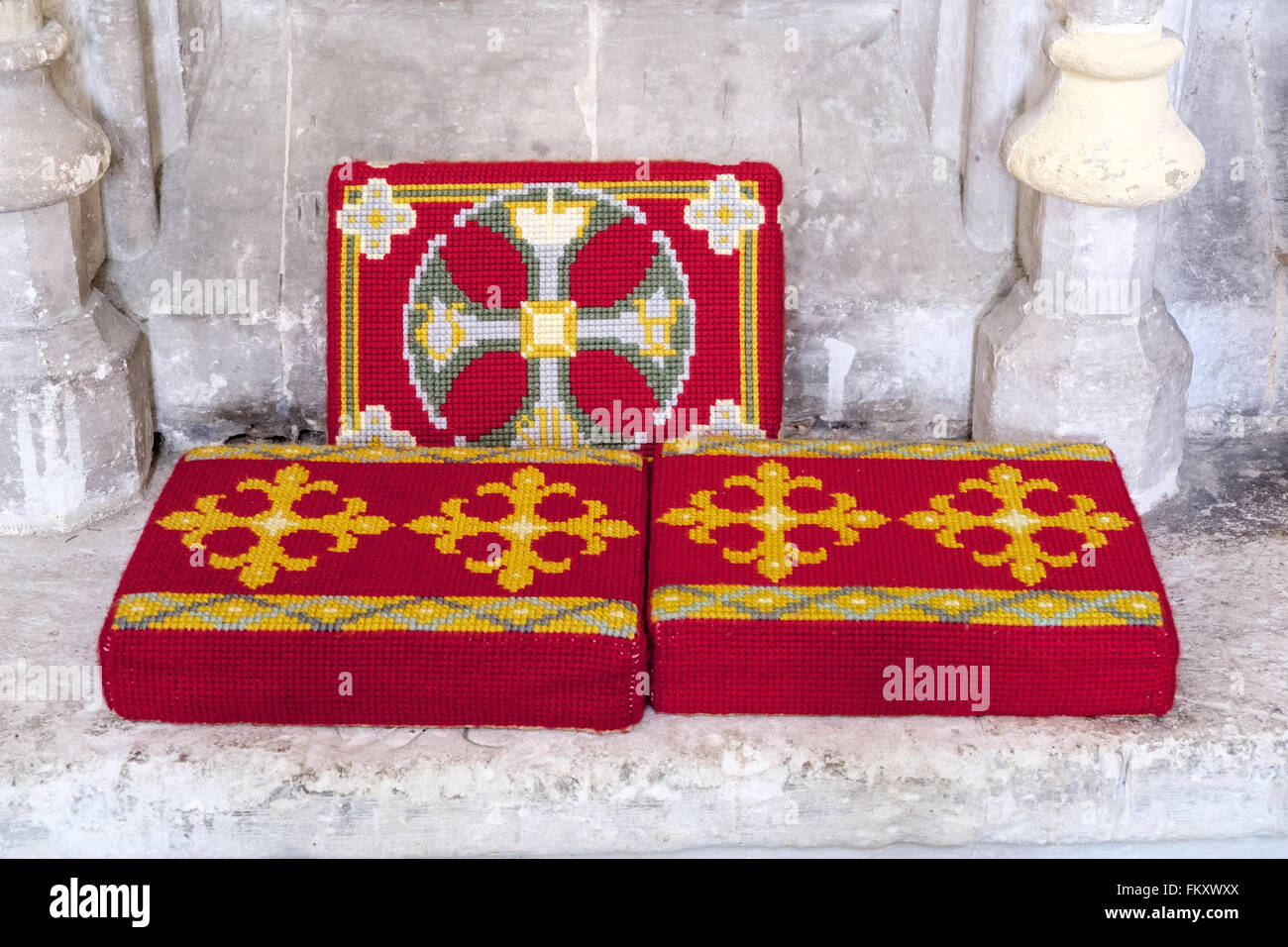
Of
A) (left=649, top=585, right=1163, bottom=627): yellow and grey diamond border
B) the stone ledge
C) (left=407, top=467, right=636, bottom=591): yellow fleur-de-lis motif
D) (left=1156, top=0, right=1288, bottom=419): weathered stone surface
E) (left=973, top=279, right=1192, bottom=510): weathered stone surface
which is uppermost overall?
(left=1156, top=0, right=1288, bottom=419): weathered stone surface

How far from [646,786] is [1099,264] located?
1309 millimetres

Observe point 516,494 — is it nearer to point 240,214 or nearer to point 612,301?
point 612,301

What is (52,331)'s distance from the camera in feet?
11.8

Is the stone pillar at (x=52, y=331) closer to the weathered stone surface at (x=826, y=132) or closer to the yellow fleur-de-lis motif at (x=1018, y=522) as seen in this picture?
the weathered stone surface at (x=826, y=132)

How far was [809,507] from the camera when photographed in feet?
11.0

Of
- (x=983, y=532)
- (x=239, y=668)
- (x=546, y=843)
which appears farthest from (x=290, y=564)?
(x=983, y=532)

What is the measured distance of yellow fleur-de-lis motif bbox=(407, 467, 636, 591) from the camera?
125 inches

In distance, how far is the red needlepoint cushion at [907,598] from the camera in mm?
3029

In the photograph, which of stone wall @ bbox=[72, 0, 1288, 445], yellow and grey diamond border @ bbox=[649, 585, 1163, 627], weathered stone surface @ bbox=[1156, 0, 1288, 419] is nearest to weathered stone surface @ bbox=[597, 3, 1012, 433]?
stone wall @ bbox=[72, 0, 1288, 445]

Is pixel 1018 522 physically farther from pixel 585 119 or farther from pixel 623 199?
pixel 585 119

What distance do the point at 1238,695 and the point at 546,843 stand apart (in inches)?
44.0

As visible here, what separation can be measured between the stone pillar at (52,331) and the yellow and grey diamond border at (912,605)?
1177 millimetres

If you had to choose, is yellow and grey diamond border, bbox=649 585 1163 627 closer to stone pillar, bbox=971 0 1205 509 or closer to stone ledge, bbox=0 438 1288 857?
stone ledge, bbox=0 438 1288 857

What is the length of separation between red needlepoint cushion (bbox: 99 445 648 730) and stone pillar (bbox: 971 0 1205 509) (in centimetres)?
81
